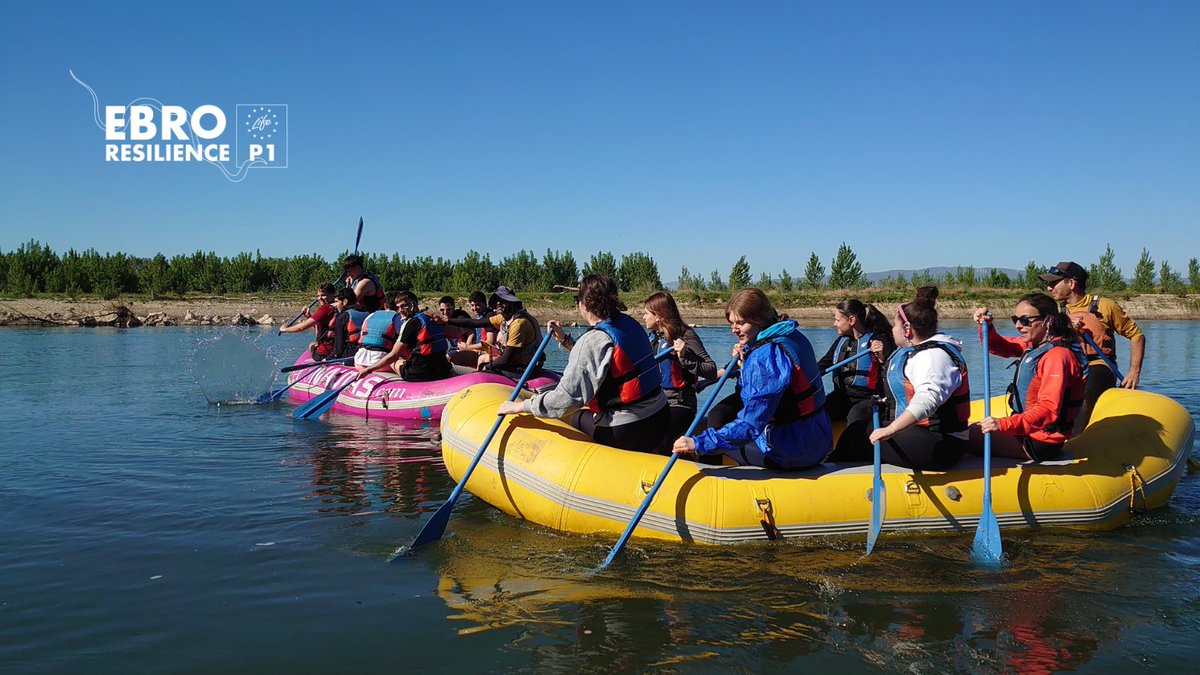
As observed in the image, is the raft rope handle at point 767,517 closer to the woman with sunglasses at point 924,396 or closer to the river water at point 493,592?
the river water at point 493,592

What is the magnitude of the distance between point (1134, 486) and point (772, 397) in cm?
264

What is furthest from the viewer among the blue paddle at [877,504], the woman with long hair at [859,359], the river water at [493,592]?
the woman with long hair at [859,359]

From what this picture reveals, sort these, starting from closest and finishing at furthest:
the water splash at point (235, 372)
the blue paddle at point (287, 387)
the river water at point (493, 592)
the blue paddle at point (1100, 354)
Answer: the river water at point (493, 592) → the blue paddle at point (1100, 354) → the blue paddle at point (287, 387) → the water splash at point (235, 372)

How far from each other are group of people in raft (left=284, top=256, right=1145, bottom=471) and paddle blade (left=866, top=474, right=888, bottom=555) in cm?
28

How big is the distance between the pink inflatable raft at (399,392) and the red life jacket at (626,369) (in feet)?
13.4

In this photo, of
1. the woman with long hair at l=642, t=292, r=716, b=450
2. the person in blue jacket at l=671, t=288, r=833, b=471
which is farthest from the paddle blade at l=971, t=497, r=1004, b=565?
the woman with long hair at l=642, t=292, r=716, b=450

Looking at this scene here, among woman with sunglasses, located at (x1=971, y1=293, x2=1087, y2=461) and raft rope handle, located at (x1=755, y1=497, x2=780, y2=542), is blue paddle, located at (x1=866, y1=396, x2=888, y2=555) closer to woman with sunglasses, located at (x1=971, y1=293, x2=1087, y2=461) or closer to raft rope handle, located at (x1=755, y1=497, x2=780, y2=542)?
raft rope handle, located at (x1=755, y1=497, x2=780, y2=542)

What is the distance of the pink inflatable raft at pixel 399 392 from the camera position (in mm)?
9961

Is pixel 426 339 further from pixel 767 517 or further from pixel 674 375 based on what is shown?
pixel 767 517

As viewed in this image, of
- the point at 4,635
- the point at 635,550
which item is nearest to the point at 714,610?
the point at 635,550

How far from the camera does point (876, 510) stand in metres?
4.92

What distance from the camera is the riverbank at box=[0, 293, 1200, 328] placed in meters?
33.9

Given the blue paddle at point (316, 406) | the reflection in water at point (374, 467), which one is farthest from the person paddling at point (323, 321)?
the reflection in water at point (374, 467)

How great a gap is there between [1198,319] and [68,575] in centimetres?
4561
